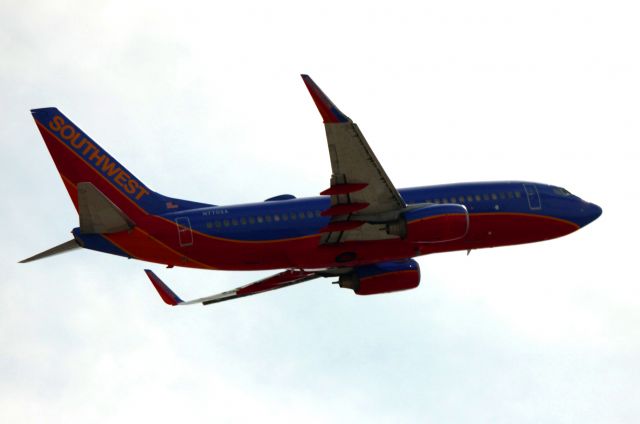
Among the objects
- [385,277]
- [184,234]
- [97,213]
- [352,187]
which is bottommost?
[385,277]

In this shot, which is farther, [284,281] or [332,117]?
[284,281]

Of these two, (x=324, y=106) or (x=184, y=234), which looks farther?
(x=184, y=234)

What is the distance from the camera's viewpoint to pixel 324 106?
164ft

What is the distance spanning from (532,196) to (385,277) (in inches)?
366

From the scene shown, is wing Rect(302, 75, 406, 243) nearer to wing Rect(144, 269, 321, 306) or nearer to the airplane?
the airplane

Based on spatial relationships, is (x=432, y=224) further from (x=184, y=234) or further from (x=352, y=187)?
(x=184, y=234)

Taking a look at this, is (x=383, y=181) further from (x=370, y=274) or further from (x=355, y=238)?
(x=370, y=274)

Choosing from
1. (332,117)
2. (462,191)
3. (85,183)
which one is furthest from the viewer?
(462,191)

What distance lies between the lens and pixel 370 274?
6500 centimetres

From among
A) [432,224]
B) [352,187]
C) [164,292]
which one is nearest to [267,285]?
[164,292]

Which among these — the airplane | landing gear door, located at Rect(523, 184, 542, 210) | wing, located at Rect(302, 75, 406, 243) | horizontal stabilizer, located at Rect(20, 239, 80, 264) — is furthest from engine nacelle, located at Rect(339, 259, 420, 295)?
horizontal stabilizer, located at Rect(20, 239, 80, 264)

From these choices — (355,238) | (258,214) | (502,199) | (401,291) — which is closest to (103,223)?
(258,214)

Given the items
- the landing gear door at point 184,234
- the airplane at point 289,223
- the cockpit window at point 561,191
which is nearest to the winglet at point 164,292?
the airplane at point 289,223

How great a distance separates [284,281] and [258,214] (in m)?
6.14
